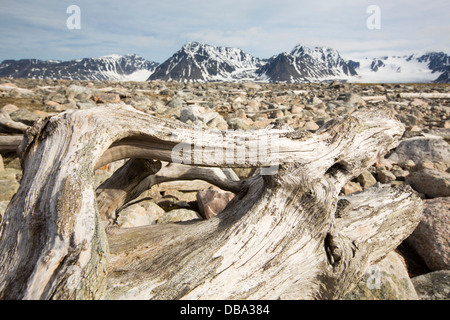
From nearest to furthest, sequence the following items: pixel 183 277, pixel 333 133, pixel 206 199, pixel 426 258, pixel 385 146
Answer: pixel 183 277 → pixel 333 133 → pixel 385 146 → pixel 426 258 → pixel 206 199

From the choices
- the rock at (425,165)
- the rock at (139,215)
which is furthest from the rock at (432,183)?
the rock at (139,215)

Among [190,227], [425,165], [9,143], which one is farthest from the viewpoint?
[425,165]

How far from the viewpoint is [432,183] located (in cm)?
530

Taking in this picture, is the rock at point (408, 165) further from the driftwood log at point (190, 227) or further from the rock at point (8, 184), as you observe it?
the rock at point (8, 184)

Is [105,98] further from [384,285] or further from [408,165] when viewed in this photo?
[384,285]

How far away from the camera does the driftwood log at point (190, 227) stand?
1.93 metres

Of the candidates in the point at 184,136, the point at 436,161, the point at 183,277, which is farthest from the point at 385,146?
the point at 436,161

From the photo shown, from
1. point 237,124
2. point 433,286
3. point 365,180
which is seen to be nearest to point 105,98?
point 237,124

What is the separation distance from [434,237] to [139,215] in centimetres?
405

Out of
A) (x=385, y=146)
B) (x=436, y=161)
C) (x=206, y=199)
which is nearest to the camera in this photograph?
(x=385, y=146)

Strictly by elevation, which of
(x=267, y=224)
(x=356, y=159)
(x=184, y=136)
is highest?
(x=184, y=136)

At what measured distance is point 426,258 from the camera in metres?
3.80
